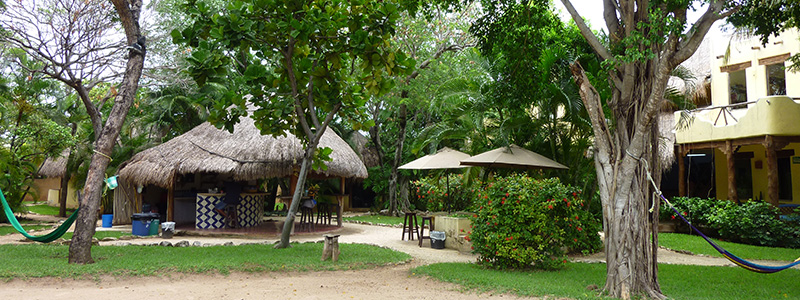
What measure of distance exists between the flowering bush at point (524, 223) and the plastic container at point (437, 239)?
2574 millimetres

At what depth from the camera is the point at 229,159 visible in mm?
12141

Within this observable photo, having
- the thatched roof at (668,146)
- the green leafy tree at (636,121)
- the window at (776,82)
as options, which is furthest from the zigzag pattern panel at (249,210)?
the window at (776,82)

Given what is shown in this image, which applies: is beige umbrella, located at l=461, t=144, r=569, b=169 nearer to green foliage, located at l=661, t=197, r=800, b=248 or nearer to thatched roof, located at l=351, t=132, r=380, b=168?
green foliage, located at l=661, t=197, r=800, b=248

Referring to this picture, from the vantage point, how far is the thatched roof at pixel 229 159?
12008 mm

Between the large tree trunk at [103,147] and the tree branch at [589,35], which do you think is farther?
the large tree trunk at [103,147]

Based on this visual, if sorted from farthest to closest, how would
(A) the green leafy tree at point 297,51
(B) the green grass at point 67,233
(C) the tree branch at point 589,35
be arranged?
1. (B) the green grass at point 67,233
2. (A) the green leafy tree at point 297,51
3. (C) the tree branch at point 589,35

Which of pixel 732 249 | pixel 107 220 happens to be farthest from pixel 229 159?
pixel 732 249

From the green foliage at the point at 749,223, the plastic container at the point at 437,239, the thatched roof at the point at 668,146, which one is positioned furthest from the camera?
the thatched roof at the point at 668,146

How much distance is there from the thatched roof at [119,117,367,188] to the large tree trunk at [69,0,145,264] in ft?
14.1

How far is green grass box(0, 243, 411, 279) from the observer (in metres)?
6.45

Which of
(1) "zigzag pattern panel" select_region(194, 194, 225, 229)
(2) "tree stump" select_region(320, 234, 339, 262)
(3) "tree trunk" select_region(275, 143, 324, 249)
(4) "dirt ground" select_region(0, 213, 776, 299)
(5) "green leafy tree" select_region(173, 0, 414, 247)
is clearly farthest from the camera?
(1) "zigzag pattern panel" select_region(194, 194, 225, 229)

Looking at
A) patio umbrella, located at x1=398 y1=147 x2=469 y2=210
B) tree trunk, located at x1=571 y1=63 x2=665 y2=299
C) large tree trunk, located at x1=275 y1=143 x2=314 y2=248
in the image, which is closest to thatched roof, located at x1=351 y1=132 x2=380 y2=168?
patio umbrella, located at x1=398 y1=147 x2=469 y2=210

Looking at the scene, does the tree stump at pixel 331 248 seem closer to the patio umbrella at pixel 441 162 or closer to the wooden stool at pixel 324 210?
the patio umbrella at pixel 441 162

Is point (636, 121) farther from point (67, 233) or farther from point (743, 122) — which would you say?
point (67, 233)
